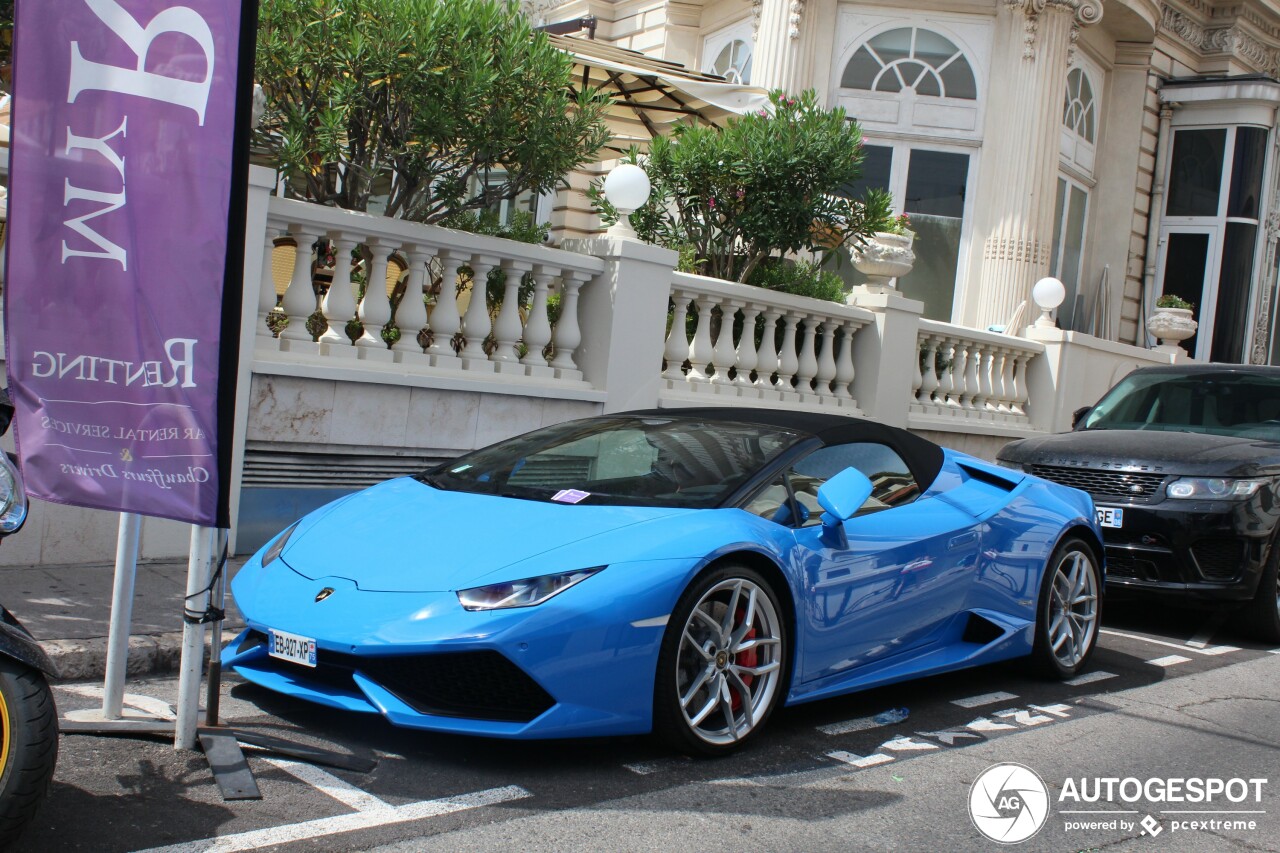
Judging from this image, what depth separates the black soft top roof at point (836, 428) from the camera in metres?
5.52

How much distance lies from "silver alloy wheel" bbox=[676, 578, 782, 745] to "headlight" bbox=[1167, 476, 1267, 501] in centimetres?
408

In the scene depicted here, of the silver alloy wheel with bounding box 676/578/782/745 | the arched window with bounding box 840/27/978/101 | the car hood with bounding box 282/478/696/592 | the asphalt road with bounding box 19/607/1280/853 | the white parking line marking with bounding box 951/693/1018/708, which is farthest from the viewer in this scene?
the arched window with bounding box 840/27/978/101

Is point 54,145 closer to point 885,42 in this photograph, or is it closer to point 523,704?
point 523,704

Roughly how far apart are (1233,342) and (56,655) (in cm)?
2020

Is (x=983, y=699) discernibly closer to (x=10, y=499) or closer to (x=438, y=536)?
(x=438, y=536)

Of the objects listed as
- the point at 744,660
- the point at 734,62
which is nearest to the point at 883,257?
the point at 734,62

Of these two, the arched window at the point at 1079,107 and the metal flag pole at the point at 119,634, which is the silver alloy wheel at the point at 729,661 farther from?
the arched window at the point at 1079,107

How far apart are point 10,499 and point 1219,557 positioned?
6.49m

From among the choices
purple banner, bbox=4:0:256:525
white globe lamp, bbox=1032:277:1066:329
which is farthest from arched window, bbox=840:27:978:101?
purple banner, bbox=4:0:256:525

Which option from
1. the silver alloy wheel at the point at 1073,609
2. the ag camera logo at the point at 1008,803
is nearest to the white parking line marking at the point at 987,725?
the ag camera logo at the point at 1008,803

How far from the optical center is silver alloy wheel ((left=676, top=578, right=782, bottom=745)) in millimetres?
4426

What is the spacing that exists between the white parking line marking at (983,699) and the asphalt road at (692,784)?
0.02 metres

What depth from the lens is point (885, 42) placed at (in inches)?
676

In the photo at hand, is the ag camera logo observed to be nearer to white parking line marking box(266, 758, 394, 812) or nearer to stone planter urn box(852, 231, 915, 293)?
white parking line marking box(266, 758, 394, 812)
